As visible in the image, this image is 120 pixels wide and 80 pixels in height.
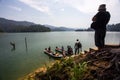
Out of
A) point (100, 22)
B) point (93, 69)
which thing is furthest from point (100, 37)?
point (93, 69)

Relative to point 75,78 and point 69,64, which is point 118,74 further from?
point 69,64

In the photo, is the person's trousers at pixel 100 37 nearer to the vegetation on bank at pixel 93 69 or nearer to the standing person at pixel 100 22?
the standing person at pixel 100 22

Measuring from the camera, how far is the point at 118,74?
19.8 ft

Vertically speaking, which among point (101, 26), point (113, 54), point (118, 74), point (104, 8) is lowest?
point (118, 74)

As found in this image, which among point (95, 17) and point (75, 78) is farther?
point (95, 17)

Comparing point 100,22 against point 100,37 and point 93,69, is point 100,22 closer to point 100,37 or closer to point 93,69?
point 100,37

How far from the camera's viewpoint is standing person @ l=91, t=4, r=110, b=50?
8.93 metres

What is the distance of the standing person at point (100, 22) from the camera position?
893 centimetres

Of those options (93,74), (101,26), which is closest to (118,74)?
(93,74)

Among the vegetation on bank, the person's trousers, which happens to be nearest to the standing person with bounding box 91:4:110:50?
the person's trousers

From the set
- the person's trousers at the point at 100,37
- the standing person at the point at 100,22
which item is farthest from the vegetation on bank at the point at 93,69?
the standing person at the point at 100,22

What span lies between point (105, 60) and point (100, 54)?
0.73 meters

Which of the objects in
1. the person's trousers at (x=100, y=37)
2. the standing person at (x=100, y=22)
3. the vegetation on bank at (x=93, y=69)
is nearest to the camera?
the vegetation on bank at (x=93, y=69)

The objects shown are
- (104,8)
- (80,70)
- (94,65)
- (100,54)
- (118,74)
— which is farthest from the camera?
(104,8)
